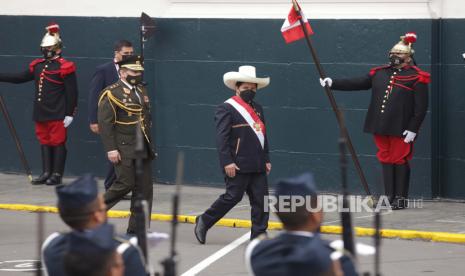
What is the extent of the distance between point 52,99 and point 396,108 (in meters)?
5.37

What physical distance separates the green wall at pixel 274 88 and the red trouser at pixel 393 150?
27.3 inches

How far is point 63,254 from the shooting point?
248 inches

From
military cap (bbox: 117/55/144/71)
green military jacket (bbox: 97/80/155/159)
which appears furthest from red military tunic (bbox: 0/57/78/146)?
military cap (bbox: 117/55/144/71)

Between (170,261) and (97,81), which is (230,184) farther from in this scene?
(170,261)

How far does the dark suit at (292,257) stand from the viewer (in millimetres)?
5387

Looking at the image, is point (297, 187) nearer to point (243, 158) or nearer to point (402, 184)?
point (243, 158)

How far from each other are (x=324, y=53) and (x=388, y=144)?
1.73 m

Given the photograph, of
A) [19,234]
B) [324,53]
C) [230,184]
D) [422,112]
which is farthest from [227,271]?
[324,53]

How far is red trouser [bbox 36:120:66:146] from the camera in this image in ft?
59.4

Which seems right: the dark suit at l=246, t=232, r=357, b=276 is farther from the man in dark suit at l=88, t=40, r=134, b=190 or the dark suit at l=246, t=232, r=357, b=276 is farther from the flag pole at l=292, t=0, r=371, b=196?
the man in dark suit at l=88, t=40, r=134, b=190

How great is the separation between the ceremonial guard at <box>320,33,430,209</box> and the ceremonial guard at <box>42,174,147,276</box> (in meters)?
9.22

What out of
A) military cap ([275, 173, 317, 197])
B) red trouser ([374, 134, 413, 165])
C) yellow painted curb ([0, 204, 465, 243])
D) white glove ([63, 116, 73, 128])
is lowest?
yellow painted curb ([0, 204, 465, 243])

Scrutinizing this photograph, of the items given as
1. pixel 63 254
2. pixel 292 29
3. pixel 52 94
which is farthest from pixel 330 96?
pixel 63 254

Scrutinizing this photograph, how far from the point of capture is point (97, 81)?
1634 cm
